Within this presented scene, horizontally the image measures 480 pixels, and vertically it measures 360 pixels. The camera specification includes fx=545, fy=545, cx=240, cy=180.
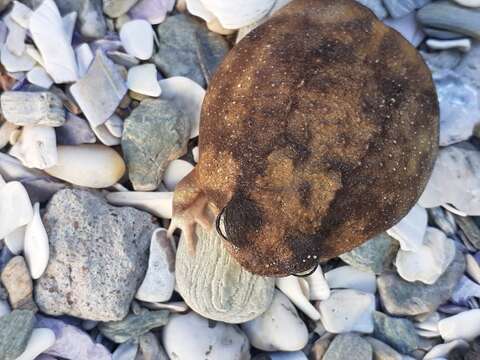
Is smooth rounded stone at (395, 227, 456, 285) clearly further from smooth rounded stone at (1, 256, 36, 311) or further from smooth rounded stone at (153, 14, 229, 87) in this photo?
smooth rounded stone at (1, 256, 36, 311)

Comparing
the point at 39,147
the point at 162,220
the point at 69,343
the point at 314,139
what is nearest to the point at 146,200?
the point at 162,220

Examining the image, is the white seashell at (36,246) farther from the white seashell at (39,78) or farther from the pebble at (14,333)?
the white seashell at (39,78)

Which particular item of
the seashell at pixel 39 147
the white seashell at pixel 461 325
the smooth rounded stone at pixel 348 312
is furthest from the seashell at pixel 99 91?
the white seashell at pixel 461 325

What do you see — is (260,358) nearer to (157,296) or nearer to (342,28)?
(157,296)

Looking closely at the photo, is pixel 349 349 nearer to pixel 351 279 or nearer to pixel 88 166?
pixel 351 279

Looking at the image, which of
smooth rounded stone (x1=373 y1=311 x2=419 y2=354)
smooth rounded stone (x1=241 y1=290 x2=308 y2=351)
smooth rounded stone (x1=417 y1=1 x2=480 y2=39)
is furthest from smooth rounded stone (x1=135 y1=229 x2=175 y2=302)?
smooth rounded stone (x1=417 y1=1 x2=480 y2=39)

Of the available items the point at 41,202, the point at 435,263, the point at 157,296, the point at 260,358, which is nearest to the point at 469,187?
the point at 435,263
